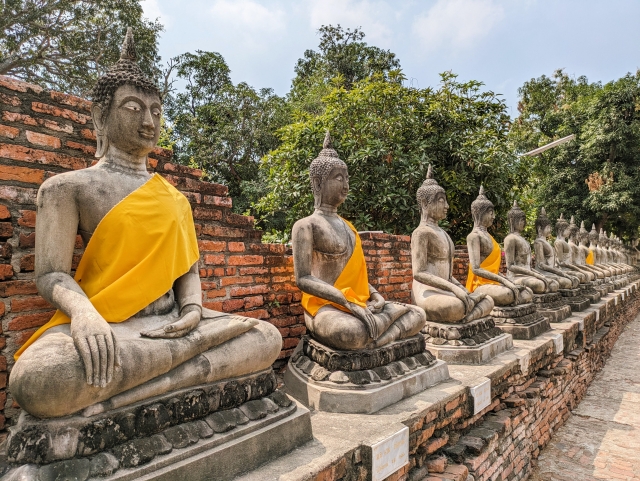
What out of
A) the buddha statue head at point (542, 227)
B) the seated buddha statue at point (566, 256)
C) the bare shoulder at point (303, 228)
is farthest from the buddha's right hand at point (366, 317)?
the seated buddha statue at point (566, 256)

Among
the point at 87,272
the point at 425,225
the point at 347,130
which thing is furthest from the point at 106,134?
the point at 347,130

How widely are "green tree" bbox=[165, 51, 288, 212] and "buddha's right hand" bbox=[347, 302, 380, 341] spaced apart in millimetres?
12111

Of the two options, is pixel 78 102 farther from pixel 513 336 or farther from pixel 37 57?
pixel 37 57

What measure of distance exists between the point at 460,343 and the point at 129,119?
12.2 feet

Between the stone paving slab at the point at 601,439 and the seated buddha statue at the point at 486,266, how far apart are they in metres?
1.84

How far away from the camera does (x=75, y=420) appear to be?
5.99 feet

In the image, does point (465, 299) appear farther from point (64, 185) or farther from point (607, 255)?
point (607, 255)

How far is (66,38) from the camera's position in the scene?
1266 centimetres

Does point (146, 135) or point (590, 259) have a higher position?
point (146, 135)

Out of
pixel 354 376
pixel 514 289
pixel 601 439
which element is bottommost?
pixel 601 439

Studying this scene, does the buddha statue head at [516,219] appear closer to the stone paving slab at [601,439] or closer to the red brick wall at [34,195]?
the stone paving slab at [601,439]

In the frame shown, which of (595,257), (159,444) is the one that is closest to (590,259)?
(595,257)

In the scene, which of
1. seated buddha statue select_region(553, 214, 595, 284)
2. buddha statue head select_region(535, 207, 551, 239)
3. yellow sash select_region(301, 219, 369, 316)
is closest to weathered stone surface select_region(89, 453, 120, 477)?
yellow sash select_region(301, 219, 369, 316)

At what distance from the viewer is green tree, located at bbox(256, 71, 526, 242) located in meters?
8.41
